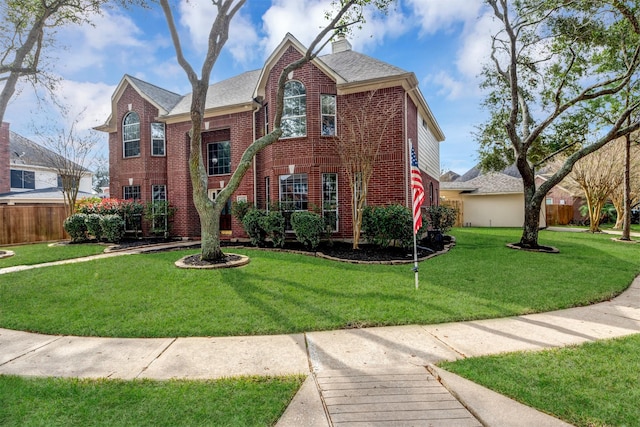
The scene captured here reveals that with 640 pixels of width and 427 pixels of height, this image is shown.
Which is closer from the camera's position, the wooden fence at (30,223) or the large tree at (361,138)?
the large tree at (361,138)

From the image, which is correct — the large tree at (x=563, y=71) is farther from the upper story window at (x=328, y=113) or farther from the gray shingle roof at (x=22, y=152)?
the gray shingle roof at (x=22, y=152)

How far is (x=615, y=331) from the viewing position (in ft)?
13.1

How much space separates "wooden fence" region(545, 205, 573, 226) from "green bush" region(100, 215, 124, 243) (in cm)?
2887

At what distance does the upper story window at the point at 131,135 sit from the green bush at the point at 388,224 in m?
11.8

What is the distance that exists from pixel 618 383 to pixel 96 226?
606 inches

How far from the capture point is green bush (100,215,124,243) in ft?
40.9

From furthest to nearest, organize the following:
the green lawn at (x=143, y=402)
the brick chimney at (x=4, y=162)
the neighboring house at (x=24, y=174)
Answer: the brick chimney at (x=4, y=162), the neighboring house at (x=24, y=174), the green lawn at (x=143, y=402)

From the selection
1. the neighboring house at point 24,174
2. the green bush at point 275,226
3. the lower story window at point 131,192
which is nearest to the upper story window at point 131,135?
the lower story window at point 131,192

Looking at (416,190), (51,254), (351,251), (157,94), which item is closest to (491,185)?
(351,251)

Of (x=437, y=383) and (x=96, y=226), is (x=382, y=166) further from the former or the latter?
(x=96, y=226)

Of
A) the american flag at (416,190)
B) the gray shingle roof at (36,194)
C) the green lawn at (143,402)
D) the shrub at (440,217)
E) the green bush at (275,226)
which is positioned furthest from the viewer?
the gray shingle roof at (36,194)

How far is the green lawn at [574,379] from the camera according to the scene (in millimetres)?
2330

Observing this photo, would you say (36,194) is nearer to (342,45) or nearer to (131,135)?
(131,135)

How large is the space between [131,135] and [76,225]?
4.85m
